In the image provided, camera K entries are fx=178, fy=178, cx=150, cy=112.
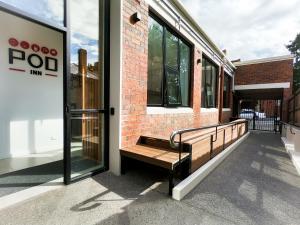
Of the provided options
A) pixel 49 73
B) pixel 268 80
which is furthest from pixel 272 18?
pixel 49 73

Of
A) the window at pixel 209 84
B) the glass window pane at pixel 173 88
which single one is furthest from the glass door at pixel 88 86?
the window at pixel 209 84

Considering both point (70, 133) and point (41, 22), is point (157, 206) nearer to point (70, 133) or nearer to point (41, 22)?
point (70, 133)

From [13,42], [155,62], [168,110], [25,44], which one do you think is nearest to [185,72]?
[155,62]

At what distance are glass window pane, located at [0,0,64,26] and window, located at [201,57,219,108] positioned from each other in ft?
16.8

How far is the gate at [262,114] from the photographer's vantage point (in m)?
11.5

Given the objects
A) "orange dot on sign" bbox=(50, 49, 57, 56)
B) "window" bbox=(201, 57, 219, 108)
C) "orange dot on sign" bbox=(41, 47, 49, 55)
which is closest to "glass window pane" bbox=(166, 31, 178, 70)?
"window" bbox=(201, 57, 219, 108)

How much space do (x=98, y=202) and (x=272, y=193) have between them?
2.49 metres

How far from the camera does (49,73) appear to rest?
4.52 metres

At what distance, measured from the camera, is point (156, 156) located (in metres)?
2.67

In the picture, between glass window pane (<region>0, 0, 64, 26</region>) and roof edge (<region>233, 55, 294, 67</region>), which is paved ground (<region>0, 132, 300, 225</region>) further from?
roof edge (<region>233, 55, 294, 67</region>)

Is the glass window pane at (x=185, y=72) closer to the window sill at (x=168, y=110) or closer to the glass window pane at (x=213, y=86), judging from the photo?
the window sill at (x=168, y=110)

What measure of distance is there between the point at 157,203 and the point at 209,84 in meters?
5.96

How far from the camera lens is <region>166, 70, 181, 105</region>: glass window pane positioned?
14.3 feet

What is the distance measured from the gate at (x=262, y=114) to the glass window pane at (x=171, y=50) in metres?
8.20
